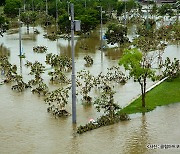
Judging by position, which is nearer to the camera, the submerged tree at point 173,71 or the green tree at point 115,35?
the submerged tree at point 173,71

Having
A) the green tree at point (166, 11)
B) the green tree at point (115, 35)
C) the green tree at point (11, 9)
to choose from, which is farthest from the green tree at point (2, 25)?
the green tree at point (166, 11)

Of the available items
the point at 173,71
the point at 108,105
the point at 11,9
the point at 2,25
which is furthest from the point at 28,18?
the point at 108,105

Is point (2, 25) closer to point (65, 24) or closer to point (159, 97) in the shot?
point (65, 24)

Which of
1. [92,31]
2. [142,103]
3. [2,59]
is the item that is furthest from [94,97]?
[92,31]

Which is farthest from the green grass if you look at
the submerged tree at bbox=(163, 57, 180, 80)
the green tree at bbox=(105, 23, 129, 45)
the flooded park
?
the green tree at bbox=(105, 23, 129, 45)

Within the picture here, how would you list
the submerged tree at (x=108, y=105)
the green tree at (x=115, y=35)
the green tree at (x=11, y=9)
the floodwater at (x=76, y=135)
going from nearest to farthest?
the floodwater at (x=76, y=135)
the submerged tree at (x=108, y=105)
the green tree at (x=115, y=35)
the green tree at (x=11, y=9)

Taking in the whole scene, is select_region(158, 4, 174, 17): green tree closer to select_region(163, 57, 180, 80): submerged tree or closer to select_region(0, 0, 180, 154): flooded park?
select_region(0, 0, 180, 154): flooded park

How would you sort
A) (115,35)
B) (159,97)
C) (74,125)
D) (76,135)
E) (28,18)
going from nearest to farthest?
1. (76,135)
2. (74,125)
3. (159,97)
4. (115,35)
5. (28,18)

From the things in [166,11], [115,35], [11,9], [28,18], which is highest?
[11,9]

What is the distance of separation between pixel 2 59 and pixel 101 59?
6.29 m

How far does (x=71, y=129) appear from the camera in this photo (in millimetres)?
15875

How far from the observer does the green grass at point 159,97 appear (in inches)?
705

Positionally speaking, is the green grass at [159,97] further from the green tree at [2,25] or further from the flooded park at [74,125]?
the green tree at [2,25]

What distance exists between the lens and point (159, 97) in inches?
766
